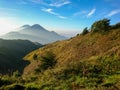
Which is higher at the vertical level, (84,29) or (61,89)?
(84,29)

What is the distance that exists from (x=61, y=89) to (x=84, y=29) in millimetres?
73508

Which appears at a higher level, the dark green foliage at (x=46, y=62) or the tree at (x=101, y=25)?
the tree at (x=101, y=25)

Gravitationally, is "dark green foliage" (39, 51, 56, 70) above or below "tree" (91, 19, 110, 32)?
below

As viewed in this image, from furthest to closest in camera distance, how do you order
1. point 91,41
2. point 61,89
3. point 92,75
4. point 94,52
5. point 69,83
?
point 91,41 → point 94,52 → point 92,75 → point 69,83 → point 61,89

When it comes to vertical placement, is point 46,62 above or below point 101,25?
below

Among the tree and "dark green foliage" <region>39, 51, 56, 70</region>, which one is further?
the tree

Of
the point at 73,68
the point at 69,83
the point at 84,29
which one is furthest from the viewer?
the point at 84,29

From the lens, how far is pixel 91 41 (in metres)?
72.2

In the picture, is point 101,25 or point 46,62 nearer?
point 46,62

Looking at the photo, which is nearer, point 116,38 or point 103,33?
point 116,38

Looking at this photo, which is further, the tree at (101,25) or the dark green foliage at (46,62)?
the tree at (101,25)

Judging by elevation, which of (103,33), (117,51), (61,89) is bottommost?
(61,89)

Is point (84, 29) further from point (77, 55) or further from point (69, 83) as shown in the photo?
point (69, 83)

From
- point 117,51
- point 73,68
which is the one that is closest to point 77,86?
point 73,68
